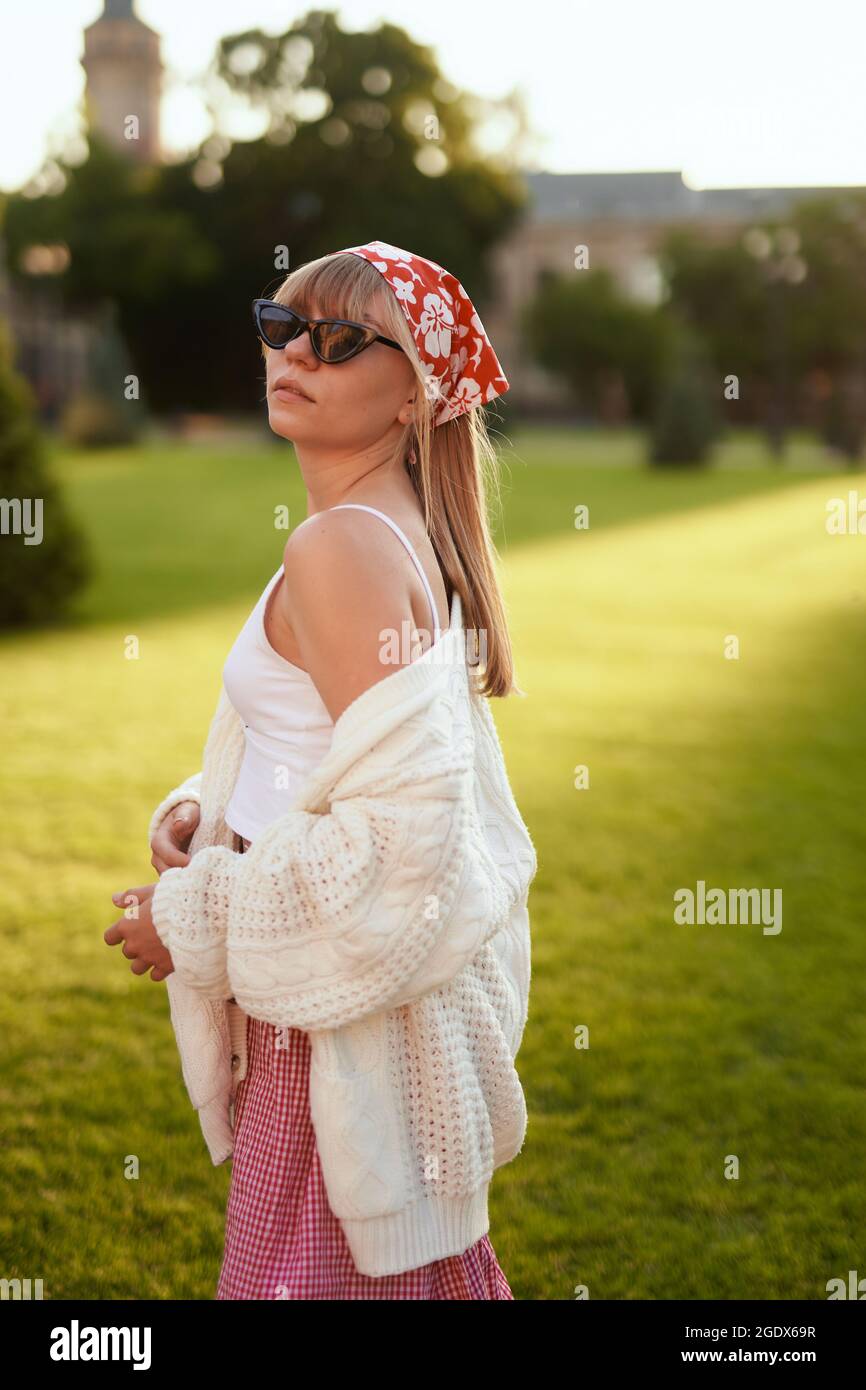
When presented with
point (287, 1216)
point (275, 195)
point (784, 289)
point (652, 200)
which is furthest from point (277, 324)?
point (652, 200)

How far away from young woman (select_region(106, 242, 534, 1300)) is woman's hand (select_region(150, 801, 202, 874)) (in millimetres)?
128

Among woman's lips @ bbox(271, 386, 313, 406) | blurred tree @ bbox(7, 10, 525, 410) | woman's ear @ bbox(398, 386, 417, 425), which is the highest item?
blurred tree @ bbox(7, 10, 525, 410)

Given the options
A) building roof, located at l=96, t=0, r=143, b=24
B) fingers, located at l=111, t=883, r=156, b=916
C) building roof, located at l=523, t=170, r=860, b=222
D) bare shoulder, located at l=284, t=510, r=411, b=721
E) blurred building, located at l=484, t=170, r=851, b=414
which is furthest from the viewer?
building roof, located at l=523, t=170, r=860, b=222

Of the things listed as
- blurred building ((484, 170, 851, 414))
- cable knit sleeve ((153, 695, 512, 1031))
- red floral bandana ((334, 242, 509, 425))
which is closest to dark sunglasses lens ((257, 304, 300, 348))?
red floral bandana ((334, 242, 509, 425))

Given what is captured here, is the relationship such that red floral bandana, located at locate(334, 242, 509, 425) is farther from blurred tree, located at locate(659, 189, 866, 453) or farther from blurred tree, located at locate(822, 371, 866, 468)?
blurred tree, located at locate(659, 189, 866, 453)

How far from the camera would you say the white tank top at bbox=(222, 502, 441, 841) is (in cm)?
215

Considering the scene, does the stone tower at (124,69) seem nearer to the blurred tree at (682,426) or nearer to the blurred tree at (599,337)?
the blurred tree at (599,337)

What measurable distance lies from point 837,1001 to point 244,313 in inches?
2100

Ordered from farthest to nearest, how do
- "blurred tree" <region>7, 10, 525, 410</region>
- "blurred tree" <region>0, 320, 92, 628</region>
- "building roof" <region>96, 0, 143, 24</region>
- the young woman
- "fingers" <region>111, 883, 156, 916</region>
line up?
"building roof" <region>96, 0, 143, 24</region>
"blurred tree" <region>7, 10, 525, 410</region>
"blurred tree" <region>0, 320, 92, 628</region>
"fingers" <region>111, 883, 156, 916</region>
the young woman

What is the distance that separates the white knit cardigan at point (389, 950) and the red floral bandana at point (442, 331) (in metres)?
0.33

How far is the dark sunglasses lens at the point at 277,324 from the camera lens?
7.15 ft

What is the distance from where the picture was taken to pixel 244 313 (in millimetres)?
55438

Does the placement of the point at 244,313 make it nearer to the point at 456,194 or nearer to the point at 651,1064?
the point at 456,194

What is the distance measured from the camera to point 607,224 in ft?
255
